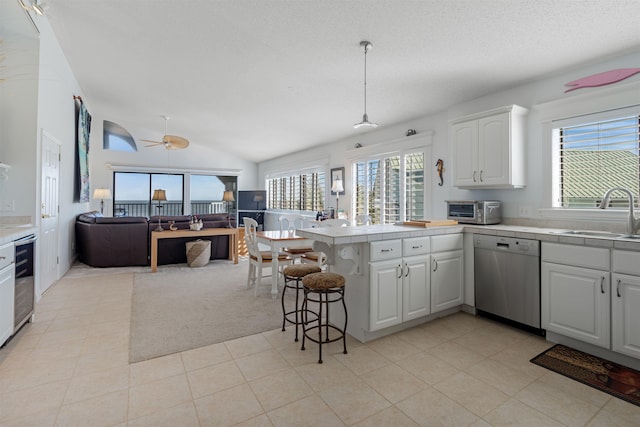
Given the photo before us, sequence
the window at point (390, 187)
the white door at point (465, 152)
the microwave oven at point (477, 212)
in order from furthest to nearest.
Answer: the window at point (390, 187) < the white door at point (465, 152) < the microwave oven at point (477, 212)

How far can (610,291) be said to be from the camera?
2.32 meters

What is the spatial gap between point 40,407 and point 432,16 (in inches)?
149

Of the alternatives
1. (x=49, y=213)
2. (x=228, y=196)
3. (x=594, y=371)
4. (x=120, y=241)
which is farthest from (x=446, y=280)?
(x=228, y=196)

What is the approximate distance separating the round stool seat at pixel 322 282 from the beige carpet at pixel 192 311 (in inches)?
33.7

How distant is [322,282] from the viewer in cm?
241

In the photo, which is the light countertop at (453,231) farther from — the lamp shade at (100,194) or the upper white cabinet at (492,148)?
the lamp shade at (100,194)

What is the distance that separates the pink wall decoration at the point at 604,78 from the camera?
2758 mm

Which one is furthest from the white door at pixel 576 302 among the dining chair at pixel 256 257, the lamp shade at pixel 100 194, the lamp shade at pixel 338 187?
the lamp shade at pixel 100 194

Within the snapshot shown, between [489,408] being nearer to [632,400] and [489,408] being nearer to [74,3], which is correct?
[632,400]

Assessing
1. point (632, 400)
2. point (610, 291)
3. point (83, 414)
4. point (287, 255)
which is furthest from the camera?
point (287, 255)

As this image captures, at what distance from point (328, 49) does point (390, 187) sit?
2594 mm

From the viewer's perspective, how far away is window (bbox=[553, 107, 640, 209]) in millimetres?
2777

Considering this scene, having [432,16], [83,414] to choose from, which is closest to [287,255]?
[83,414]

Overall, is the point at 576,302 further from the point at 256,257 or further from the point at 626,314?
the point at 256,257
